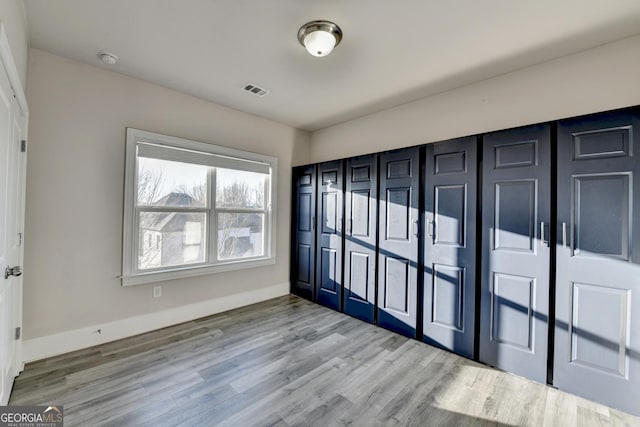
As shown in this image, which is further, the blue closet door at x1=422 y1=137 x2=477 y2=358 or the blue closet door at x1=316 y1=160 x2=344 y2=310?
the blue closet door at x1=316 y1=160 x2=344 y2=310

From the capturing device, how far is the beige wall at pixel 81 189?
239cm

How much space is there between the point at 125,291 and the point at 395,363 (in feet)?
9.06

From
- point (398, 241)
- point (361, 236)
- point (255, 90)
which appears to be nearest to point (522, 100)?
point (398, 241)

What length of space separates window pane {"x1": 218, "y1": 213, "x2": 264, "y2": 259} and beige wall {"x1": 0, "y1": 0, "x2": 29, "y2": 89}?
7.03ft

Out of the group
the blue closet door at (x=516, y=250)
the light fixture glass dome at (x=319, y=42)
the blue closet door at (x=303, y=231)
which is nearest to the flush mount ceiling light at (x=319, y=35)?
the light fixture glass dome at (x=319, y=42)

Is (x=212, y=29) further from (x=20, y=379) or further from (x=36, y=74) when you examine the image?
(x=20, y=379)

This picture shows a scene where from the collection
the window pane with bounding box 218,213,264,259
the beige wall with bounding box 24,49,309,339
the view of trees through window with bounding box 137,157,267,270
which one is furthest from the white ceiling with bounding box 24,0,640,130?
the window pane with bounding box 218,213,264,259

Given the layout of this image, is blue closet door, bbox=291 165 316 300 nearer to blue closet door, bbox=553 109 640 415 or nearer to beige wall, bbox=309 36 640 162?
beige wall, bbox=309 36 640 162

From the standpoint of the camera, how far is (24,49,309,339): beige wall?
239cm

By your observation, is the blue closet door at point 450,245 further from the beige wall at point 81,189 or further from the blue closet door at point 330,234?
the beige wall at point 81,189

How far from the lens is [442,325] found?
2703 mm

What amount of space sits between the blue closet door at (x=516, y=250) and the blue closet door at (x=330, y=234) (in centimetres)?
171

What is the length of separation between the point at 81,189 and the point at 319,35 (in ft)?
8.39

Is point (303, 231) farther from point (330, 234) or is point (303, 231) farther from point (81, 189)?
point (81, 189)
